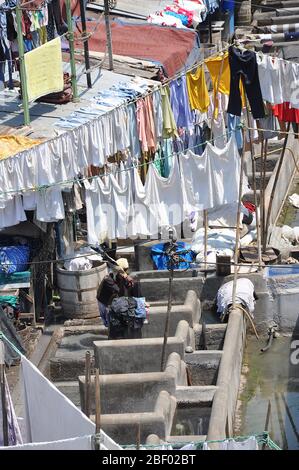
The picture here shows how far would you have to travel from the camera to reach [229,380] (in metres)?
16.5

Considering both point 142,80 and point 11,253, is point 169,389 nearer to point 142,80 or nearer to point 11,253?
point 11,253

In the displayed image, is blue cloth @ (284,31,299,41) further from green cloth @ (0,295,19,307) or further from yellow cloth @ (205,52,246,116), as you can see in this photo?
green cloth @ (0,295,19,307)

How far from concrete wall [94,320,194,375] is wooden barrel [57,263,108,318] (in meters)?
2.69

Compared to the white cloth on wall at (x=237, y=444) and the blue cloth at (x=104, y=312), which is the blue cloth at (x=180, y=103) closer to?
the blue cloth at (x=104, y=312)

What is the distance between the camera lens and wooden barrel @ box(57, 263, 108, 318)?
19812 millimetres

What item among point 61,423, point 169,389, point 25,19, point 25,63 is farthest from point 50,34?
point 61,423

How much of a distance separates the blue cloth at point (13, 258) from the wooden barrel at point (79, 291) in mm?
817

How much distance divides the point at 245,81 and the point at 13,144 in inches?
161

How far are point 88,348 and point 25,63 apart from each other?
5.47 meters

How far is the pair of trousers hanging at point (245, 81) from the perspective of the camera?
19.4 metres

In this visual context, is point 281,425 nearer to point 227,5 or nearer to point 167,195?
point 167,195

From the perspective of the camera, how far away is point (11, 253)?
1933 cm

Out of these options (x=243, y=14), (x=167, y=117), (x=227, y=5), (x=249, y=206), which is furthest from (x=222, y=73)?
(x=243, y=14)

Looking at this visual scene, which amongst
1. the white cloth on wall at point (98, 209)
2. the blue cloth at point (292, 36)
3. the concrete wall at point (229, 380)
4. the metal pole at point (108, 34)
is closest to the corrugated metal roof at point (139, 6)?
the blue cloth at point (292, 36)
